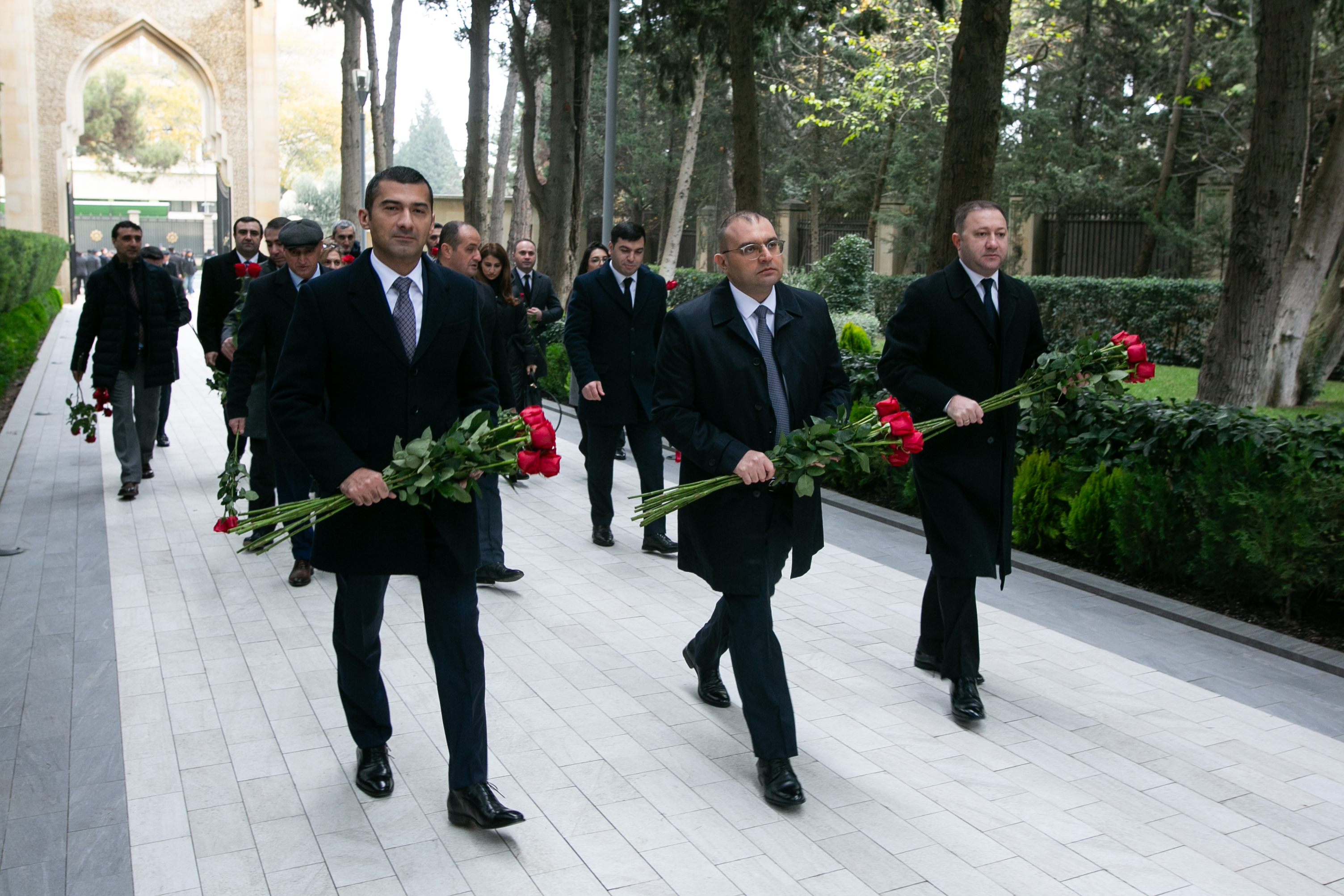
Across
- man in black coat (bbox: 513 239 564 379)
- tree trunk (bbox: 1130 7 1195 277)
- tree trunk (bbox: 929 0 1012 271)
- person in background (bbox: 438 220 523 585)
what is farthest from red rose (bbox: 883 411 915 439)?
tree trunk (bbox: 1130 7 1195 277)

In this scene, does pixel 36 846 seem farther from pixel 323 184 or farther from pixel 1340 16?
pixel 323 184

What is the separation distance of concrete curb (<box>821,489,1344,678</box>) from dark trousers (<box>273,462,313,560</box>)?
425cm

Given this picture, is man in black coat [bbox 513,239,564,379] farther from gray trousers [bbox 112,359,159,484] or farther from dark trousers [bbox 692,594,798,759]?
dark trousers [bbox 692,594,798,759]

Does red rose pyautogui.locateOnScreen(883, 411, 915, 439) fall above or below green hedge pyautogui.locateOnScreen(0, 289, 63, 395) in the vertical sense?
above

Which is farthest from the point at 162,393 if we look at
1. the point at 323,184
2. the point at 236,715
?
the point at 323,184

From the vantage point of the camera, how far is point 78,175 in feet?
292

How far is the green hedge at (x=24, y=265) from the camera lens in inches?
616

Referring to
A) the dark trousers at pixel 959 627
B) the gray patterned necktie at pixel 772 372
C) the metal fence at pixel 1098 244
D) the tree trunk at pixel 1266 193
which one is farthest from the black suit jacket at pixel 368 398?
the metal fence at pixel 1098 244

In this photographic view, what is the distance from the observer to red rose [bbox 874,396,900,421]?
4438 millimetres

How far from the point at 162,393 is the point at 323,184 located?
10450 cm

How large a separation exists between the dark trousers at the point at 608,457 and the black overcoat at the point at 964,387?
3.18 m

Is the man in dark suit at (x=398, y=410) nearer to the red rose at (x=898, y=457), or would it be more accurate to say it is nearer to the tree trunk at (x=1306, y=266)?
the red rose at (x=898, y=457)

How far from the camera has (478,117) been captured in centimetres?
2267

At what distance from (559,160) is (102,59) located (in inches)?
998
